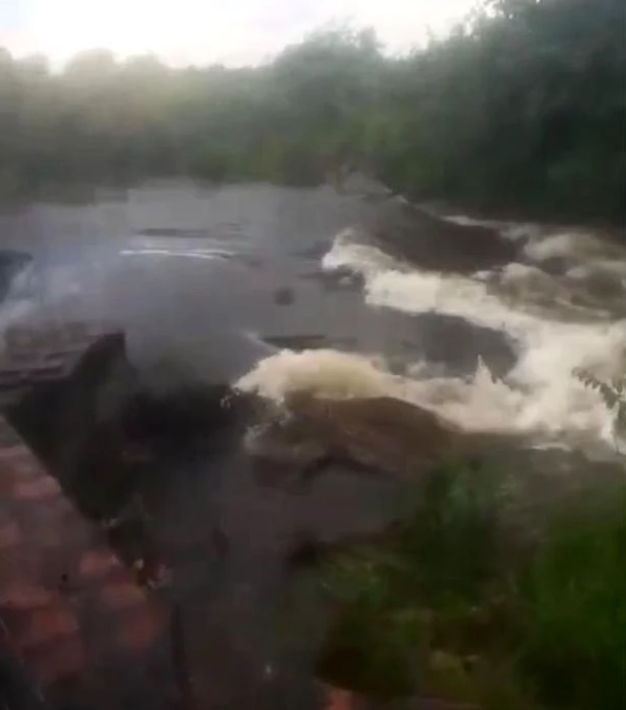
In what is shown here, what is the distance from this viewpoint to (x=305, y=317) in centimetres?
127

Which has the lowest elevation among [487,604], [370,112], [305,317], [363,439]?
[487,604]

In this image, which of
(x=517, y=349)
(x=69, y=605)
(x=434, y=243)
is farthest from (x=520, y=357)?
(x=69, y=605)

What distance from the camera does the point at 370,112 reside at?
1.28m

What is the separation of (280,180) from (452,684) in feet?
2.06

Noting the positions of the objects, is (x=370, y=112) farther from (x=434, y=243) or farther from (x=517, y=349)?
(x=517, y=349)

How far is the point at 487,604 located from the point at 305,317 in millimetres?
397

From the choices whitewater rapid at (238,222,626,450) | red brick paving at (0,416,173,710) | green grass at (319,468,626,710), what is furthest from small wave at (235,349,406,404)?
red brick paving at (0,416,173,710)

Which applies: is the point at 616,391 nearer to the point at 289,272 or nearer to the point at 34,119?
the point at 289,272

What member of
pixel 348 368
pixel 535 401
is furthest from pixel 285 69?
pixel 535 401

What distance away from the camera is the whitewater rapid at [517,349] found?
1.24 metres

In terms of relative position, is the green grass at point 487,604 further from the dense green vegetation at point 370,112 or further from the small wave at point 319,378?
the dense green vegetation at point 370,112

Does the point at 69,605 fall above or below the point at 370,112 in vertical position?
below

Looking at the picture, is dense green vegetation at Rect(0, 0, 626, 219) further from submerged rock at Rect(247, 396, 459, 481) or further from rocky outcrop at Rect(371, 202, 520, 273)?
submerged rock at Rect(247, 396, 459, 481)

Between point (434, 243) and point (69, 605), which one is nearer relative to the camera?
point (69, 605)
